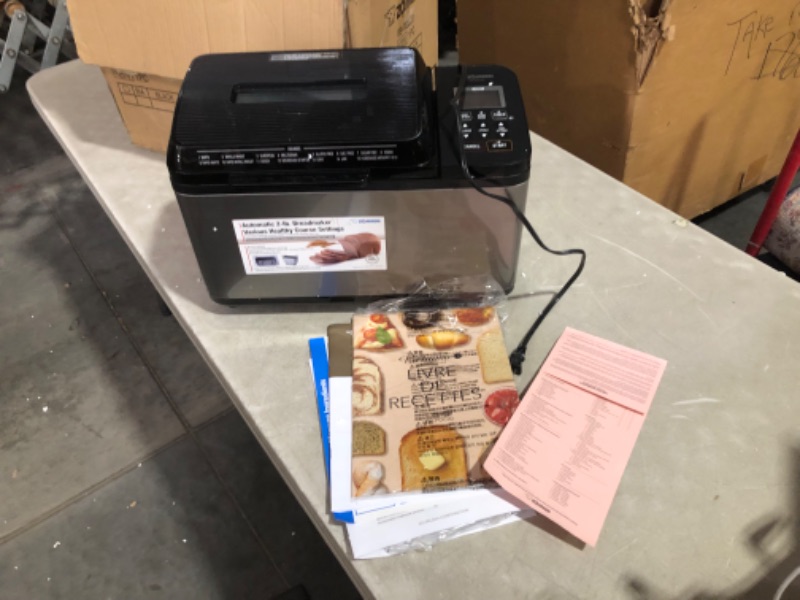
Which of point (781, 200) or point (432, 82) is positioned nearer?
point (432, 82)

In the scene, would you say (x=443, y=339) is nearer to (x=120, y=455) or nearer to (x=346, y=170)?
(x=346, y=170)

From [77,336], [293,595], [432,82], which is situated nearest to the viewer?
[432,82]

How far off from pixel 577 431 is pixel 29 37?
2.50 m

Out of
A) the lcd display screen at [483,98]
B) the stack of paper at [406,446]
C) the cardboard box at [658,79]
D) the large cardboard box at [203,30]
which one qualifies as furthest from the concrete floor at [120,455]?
the lcd display screen at [483,98]

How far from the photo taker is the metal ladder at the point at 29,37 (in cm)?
207

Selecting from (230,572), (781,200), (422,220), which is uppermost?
(422,220)

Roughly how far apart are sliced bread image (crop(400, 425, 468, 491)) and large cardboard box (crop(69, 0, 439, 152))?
45 centimetres

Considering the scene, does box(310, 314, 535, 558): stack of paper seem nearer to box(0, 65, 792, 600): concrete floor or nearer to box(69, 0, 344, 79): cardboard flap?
box(69, 0, 344, 79): cardboard flap

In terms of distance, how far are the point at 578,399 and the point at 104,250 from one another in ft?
4.90

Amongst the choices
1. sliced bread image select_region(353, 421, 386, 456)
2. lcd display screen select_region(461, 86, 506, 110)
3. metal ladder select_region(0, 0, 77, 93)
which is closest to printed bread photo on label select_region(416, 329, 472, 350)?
sliced bread image select_region(353, 421, 386, 456)

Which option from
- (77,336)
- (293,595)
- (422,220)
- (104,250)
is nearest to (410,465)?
(422,220)

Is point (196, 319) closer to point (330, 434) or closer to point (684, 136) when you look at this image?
point (330, 434)

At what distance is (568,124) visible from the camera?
1251 millimetres

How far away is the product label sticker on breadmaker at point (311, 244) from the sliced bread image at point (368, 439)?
0.17 meters
